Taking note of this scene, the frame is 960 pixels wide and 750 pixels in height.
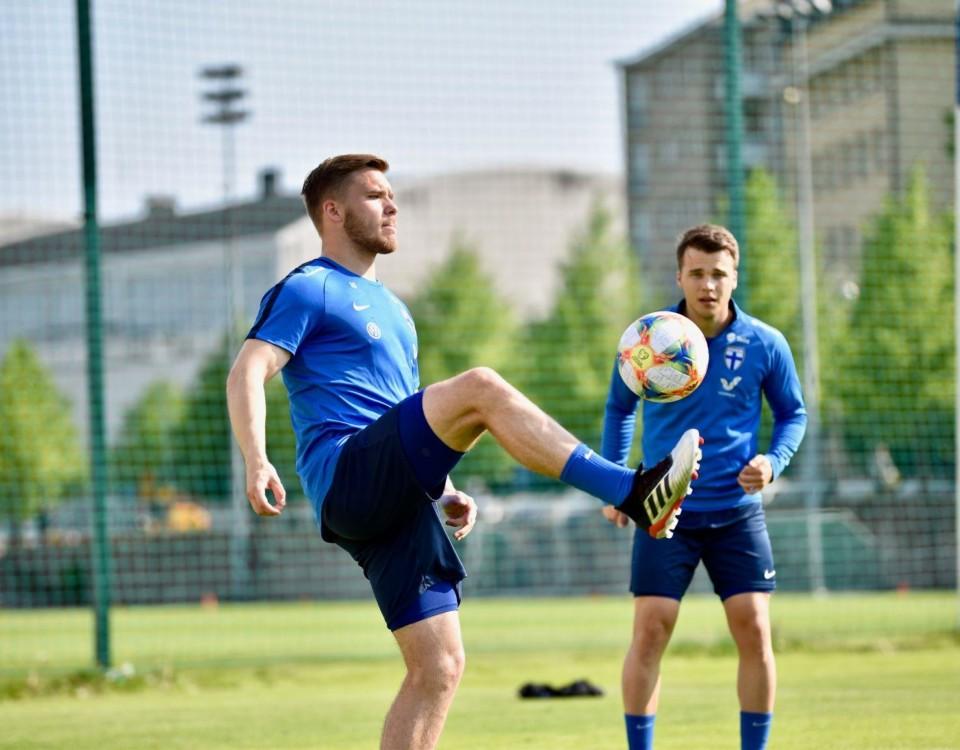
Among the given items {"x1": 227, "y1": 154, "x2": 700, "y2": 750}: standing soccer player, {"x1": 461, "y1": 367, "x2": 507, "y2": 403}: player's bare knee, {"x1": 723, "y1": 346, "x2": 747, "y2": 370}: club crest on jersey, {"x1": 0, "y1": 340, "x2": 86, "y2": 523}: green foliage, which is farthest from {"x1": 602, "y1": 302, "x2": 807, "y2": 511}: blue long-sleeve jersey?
{"x1": 0, "y1": 340, "x2": 86, "y2": 523}: green foliage

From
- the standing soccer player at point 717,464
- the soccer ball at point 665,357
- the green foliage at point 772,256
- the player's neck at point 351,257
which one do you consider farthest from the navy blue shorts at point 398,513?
the green foliage at point 772,256

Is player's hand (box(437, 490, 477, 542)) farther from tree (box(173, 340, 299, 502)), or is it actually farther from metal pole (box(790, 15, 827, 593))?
metal pole (box(790, 15, 827, 593))

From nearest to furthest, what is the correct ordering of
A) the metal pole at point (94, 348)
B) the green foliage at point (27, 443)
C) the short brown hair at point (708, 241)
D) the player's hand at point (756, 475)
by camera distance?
the player's hand at point (756, 475) → the short brown hair at point (708, 241) → the metal pole at point (94, 348) → the green foliage at point (27, 443)

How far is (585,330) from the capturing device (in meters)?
37.5

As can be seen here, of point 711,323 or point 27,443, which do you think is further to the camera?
point 27,443

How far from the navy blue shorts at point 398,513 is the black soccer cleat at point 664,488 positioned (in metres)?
0.65

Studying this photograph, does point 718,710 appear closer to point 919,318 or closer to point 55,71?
point 55,71

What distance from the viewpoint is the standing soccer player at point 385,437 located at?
16.9ft

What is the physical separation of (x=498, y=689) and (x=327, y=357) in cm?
609

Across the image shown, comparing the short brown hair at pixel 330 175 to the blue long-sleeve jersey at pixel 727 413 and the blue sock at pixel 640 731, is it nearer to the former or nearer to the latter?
the blue long-sleeve jersey at pixel 727 413

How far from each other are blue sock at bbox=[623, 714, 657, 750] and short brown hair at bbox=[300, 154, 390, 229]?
2.57 meters

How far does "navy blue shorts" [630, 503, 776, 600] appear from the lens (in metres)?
6.92

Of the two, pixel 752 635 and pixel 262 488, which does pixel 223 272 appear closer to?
pixel 752 635

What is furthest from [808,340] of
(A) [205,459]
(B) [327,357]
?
(B) [327,357]
